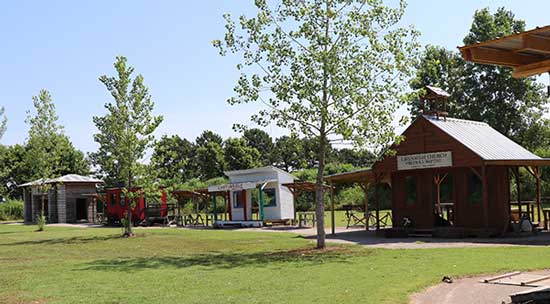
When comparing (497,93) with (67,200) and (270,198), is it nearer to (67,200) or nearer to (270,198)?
(270,198)

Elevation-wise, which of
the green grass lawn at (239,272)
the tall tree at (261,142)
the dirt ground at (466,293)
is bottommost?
the dirt ground at (466,293)

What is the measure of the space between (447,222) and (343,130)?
7.81 metres

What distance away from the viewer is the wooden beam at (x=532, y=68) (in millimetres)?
7751

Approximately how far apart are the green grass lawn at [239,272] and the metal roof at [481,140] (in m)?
5.66

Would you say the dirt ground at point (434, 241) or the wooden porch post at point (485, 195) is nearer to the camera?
the dirt ground at point (434, 241)

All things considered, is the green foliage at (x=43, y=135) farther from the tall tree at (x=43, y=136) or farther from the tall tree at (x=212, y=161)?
the tall tree at (x=212, y=161)

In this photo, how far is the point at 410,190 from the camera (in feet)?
78.5

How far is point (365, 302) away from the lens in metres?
9.18

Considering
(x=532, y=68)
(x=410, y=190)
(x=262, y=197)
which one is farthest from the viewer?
(x=262, y=197)

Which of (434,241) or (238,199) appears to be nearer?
(434,241)

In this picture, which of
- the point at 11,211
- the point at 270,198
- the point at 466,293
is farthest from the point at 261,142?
the point at 466,293

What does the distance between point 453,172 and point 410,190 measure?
1899 mm

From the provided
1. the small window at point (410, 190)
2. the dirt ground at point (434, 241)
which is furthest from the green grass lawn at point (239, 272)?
the small window at point (410, 190)

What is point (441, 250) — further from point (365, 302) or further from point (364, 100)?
point (365, 302)
